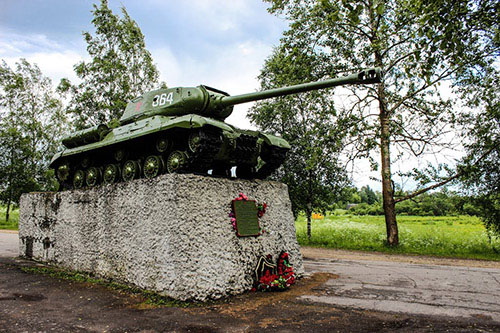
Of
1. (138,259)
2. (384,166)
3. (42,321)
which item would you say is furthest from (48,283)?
(384,166)

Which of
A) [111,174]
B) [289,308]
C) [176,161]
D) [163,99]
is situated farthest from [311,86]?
[111,174]

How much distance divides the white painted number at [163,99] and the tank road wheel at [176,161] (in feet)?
5.43

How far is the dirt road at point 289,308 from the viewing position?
4.95 meters

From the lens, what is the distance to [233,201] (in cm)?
720

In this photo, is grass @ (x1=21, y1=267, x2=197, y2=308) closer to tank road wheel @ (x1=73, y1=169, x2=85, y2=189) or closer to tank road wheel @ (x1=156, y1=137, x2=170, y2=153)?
tank road wheel @ (x1=73, y1=169, x2=85, y2=189)

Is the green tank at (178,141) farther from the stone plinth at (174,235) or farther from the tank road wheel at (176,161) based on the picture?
the stone plinth at (174,235)

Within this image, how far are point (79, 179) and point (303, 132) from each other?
10.5 m

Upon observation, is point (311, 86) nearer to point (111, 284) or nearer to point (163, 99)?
point (163, 99)

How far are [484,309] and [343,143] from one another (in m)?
9.80

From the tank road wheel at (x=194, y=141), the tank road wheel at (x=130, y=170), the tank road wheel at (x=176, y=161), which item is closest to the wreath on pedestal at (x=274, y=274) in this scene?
the tank road wheel at (x=176, y=161)

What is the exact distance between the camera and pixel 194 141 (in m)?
6.83

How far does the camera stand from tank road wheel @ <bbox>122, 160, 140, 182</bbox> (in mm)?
7949

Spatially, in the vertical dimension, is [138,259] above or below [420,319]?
above

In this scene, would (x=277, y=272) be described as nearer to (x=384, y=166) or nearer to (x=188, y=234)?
(x=188, y=234)
